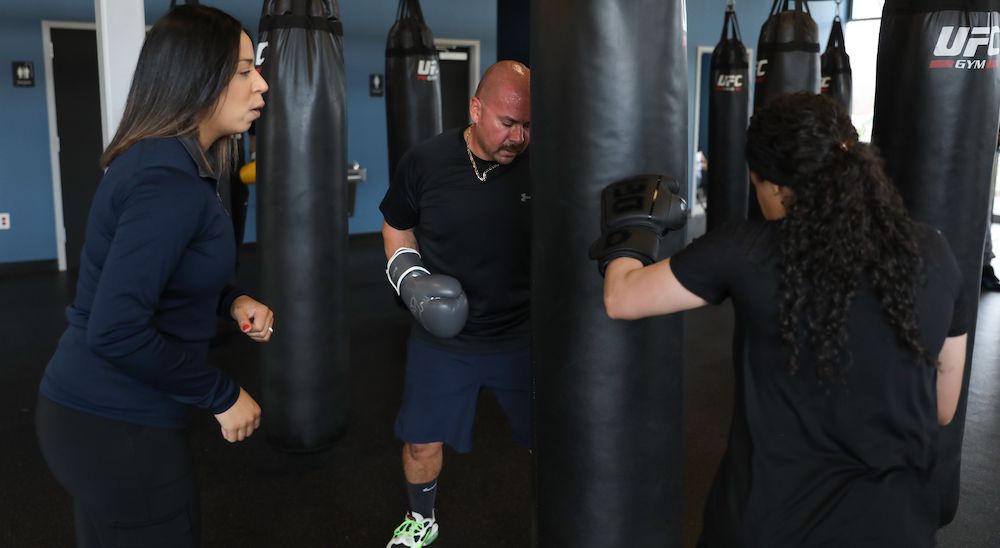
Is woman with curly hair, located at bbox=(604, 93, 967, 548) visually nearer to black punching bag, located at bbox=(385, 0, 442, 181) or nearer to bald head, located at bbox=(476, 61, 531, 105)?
bald head, located at bbox=(476, 61, 531, 105)

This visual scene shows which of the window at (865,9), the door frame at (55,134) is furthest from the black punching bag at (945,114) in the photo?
the window at (865,9)

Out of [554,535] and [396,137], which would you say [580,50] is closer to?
[554,535]

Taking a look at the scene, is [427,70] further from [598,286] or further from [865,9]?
[865,9]

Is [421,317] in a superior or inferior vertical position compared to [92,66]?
inferior

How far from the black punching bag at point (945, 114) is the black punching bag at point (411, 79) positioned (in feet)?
8.84

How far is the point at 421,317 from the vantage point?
2076 mm

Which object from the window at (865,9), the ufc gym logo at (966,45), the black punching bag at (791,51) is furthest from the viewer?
the window at (865,9)

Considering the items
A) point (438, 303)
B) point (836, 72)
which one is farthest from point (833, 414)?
point (836, 72)

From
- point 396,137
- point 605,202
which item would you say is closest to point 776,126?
point 605,202

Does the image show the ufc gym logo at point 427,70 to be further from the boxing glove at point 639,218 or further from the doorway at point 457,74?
the boxing glove at point 639,218

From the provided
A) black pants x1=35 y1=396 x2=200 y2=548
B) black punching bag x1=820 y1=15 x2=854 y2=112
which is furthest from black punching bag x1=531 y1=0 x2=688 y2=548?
black punching bag x1=820 y1=15 x2=854 y2=112

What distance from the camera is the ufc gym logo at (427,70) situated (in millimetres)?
4566

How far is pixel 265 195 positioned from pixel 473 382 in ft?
3.23

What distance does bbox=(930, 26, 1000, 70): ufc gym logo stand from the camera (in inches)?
84.7
